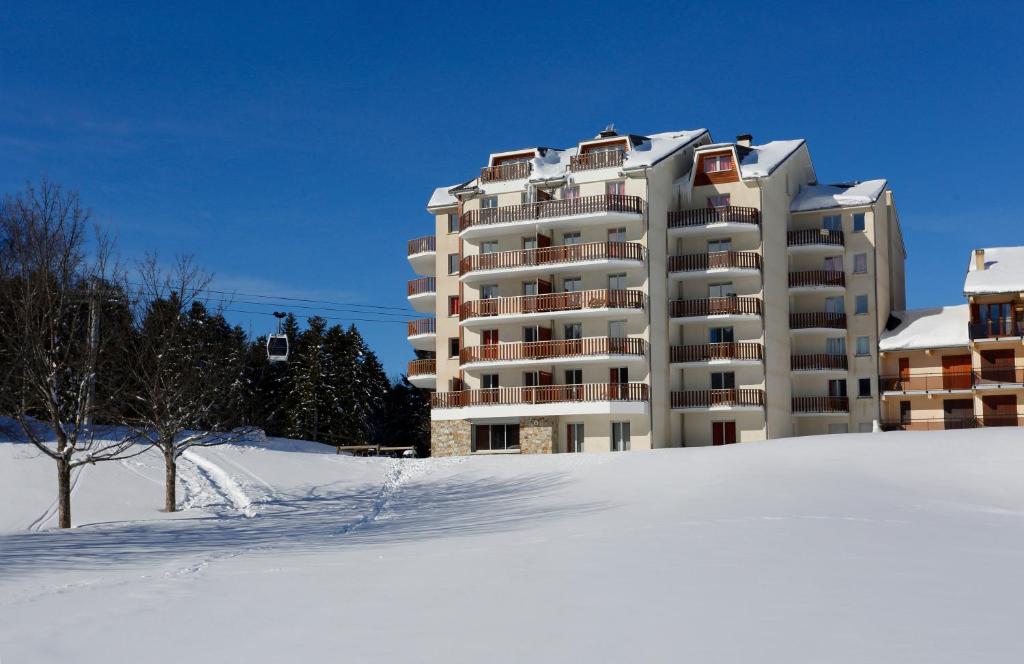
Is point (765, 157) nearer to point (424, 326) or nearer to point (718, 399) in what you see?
point (718, 399)

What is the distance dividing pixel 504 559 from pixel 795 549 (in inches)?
215

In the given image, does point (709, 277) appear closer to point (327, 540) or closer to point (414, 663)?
point (327, 540)

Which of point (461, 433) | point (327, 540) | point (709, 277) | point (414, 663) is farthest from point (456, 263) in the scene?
point (414, 663)

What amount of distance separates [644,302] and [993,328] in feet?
67.4

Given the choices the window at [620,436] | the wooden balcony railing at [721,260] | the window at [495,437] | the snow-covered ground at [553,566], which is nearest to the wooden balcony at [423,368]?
the window at [495,437]

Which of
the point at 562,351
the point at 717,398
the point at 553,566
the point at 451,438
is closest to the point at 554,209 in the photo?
the point at 562,351

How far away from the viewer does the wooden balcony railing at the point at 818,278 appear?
60.7 m

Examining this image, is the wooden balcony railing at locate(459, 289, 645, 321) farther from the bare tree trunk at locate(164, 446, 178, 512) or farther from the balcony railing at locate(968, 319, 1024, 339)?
the bare tree trunk at locate(164, 446, 178, 512)

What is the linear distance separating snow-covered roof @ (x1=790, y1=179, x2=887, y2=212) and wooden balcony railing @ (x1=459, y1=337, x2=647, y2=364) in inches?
643

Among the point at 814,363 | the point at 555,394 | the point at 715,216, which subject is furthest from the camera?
the point at 814,363

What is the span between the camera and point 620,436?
54312 mm

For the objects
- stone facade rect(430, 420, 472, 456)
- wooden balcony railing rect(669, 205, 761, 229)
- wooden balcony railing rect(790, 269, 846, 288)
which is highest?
wooden balcony railing rect(669, 205, 761, 229)

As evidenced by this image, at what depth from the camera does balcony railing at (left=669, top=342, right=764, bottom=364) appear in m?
55.2

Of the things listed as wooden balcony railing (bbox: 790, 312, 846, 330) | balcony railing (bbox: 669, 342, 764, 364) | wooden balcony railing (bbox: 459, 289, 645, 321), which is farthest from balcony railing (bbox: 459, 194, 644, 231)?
wooden balcony railing (bbox: 790, 312, 846, 330)
